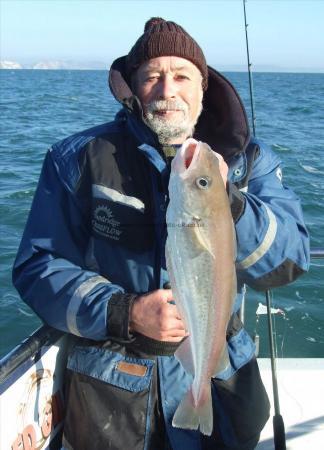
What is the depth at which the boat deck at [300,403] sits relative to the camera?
3.61 metres

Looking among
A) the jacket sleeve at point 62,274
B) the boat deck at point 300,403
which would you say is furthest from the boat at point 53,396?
the jacket sleeve at point 62,274

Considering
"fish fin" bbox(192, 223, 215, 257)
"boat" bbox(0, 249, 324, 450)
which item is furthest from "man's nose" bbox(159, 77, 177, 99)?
"boat" bbox(0, 249, 324, 450)

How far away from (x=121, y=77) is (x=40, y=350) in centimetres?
177

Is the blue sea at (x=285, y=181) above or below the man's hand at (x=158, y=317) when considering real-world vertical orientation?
below

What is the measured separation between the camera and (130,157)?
3.12m

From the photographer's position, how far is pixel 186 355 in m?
2.47

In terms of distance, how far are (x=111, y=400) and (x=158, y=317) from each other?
0.62 meters

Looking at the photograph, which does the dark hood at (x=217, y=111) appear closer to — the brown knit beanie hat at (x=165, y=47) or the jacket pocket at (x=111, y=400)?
the brown knit beanie hat at (x=165, y=47)

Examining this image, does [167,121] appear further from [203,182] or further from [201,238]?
[201,238]

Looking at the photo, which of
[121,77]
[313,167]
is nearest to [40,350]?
[121,77]

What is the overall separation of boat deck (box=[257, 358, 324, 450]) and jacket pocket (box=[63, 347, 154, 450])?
4.04ft

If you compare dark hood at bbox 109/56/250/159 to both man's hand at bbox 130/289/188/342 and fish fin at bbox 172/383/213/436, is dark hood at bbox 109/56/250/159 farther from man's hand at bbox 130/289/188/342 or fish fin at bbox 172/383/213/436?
fish fin at bbox 172/383/213/436

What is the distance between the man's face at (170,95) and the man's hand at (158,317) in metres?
1.02

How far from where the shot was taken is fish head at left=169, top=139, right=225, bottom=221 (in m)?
2.22
